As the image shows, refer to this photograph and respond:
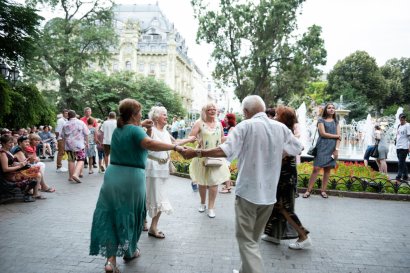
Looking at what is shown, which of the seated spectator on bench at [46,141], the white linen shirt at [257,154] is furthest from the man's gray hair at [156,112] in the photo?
the seated spectator on bench at [46,141]

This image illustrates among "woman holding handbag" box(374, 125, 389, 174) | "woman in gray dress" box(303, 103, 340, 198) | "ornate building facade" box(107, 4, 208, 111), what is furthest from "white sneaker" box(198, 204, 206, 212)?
"ornate building facade" box(107, 4, 208, 111)

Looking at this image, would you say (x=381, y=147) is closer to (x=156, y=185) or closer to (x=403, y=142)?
(x=403, y=142)

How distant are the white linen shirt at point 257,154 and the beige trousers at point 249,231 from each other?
10 centimetres

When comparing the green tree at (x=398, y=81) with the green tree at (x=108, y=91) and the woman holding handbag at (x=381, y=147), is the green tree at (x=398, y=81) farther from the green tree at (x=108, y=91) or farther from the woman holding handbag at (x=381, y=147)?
the woman holding handbag at (x=381, y=147)

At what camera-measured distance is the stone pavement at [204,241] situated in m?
4.25

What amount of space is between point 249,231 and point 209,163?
288cm

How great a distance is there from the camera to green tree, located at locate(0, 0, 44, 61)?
12.1 metres

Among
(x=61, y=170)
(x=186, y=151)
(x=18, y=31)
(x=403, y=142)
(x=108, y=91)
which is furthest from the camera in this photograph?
(x=108, y=91)

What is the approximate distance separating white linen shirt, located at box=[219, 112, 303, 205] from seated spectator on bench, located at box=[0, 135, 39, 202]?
5.58 metres

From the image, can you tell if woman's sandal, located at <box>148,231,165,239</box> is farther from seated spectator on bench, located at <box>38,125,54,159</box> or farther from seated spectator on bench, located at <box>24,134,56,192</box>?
seated spectator on bench, located at <box>38,125,54,159</box>

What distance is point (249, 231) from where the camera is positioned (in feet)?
11.7

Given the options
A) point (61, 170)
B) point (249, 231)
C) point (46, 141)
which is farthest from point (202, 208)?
point (46, 141)

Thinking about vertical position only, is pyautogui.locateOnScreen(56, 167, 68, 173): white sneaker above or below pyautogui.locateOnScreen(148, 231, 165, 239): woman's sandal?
below

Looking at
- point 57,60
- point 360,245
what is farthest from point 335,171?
point 57,60
